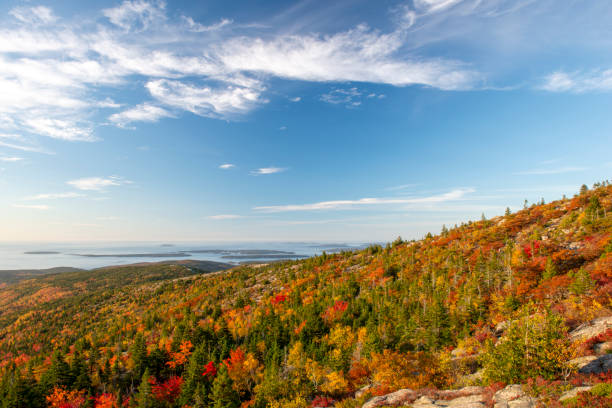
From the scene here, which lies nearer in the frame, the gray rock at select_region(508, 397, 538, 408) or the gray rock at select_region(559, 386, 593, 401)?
the gray rock at select_region(559, 386, 593, 401)

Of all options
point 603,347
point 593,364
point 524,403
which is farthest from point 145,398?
point 603,347

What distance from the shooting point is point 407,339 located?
7062 cm

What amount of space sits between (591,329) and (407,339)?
1777 inches

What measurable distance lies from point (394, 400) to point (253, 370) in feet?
214

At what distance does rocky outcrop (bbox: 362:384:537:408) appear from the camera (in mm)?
22094

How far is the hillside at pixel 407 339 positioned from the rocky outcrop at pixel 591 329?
423mm

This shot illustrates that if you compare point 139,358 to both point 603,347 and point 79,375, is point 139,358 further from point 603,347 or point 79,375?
point 603,347

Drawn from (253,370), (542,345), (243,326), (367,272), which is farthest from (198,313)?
(542,345)

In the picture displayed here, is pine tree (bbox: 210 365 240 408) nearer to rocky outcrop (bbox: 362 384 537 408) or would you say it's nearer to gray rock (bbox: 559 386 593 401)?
rocky outcrop (bbox: 362 384 537 408)

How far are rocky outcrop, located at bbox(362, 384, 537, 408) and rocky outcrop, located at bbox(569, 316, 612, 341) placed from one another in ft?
47.1

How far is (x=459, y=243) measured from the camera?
411ft

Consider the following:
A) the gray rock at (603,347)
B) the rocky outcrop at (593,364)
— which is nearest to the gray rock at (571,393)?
the rocky outcrop at (593,364)

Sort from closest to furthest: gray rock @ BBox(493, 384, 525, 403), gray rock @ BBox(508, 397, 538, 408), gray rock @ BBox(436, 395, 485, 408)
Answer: gray rock @ BBox(508, 397, 538, 408)
gray rock @ BBox(493, 384, 525, 403)
gray rock @ BBox(436, 395, 485, 408)

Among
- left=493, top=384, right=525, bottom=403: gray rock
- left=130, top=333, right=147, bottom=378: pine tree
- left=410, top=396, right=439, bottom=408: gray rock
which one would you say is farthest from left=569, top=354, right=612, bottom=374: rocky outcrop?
left=130, top=333, right=147, bottom=378: pine tree
